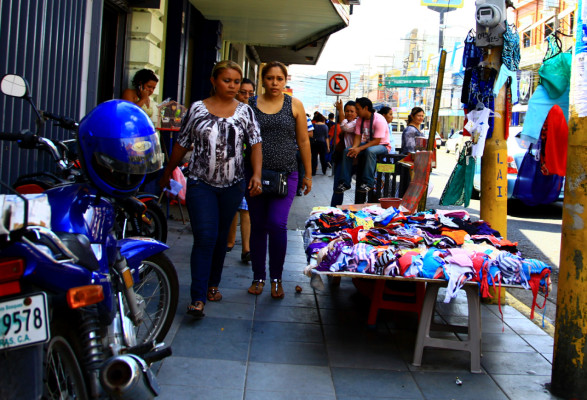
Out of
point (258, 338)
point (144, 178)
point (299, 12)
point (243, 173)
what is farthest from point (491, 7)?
point (299, 12)

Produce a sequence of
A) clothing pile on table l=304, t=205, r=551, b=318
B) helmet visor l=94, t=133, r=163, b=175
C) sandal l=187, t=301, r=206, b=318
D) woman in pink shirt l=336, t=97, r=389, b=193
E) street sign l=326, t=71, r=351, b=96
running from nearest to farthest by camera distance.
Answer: helmet visor l=94, t=133, r=163, b=175
clothing pile on table l=304, t=205, r=551, b=318
sandal l=187, t=301, r=206, b=318
woman in pink shirt l=336, t=97, r=389, b=193
street sign l=326, t=71, r=351, b=96

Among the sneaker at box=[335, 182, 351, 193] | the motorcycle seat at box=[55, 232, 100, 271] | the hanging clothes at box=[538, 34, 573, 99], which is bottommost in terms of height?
the motorcycle seat at box=[55, 232, 100, 271]

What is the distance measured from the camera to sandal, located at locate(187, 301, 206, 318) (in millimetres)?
4406

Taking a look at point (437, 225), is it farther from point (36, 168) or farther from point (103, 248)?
point (36, 168)

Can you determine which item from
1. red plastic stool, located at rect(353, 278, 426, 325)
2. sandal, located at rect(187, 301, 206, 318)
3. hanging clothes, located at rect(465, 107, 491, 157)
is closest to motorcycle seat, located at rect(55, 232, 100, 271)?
sandal, located at rect(187, 301, 206, 318)

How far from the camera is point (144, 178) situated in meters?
2.81

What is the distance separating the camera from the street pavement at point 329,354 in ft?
11.4

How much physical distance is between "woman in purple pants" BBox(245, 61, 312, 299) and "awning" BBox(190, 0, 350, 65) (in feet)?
20.4

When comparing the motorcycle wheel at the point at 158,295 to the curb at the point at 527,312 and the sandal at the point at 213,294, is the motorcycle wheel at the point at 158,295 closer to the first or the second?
Result: the sandal at the point at 213,294

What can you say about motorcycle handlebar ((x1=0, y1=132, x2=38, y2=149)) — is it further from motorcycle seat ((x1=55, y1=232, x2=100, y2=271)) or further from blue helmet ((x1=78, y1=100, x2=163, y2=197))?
motorcycle seat ((x1=55, y1=232, x2=100, y2=271))

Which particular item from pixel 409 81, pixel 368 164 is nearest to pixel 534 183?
pixel 368 164

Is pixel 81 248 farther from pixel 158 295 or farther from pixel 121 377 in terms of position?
pixel 158 295

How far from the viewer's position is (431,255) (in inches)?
157

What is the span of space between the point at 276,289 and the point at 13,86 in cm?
267
